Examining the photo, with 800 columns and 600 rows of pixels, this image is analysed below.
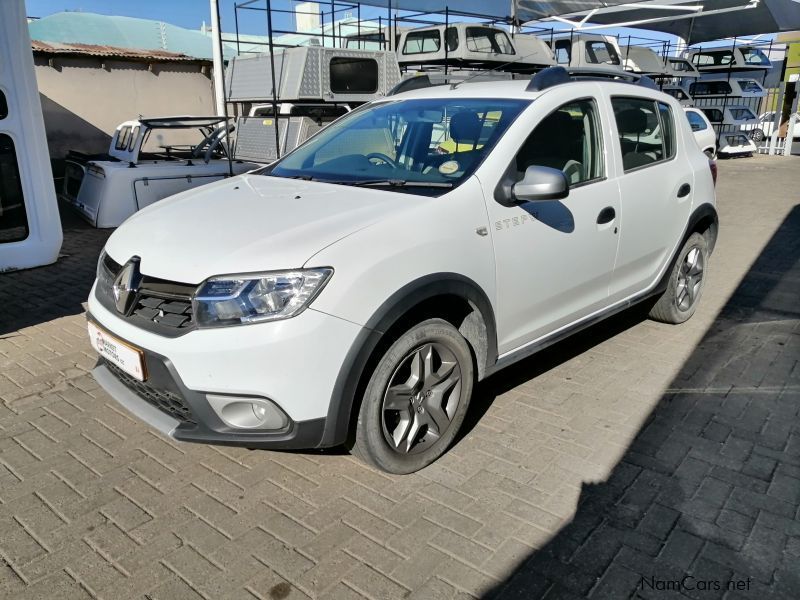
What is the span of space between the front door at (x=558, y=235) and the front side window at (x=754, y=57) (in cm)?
2407

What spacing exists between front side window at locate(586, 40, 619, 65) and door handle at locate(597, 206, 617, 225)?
41.0ft

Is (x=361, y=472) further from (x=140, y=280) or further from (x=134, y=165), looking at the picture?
(x=134, y=165)

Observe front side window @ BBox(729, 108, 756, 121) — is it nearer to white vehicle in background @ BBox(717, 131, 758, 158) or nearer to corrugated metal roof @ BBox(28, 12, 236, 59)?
white vehicle in background @ BBox(717, 131, 758, 158)

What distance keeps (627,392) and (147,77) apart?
1276 centimetres

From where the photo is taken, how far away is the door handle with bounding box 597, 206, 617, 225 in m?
3.73

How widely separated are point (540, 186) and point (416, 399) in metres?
1.18

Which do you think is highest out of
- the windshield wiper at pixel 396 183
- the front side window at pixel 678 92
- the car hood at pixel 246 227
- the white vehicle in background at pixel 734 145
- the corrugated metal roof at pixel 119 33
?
the corrugated metal roof at pixel 119 33

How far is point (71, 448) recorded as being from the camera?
3.29 metres

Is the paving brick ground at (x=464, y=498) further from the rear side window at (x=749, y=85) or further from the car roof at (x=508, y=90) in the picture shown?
the rear side window at (x=749, y=85)

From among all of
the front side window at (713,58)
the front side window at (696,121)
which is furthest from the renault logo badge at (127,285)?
the front side window at (713,58)

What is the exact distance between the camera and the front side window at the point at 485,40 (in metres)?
11.7

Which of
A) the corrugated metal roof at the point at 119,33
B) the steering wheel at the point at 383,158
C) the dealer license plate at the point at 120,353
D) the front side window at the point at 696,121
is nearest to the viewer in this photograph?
the dealer license plate at the point at 120,353

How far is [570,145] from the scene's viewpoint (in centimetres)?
370

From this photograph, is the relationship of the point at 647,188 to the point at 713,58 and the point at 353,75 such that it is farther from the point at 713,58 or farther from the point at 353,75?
the point at 713,58
